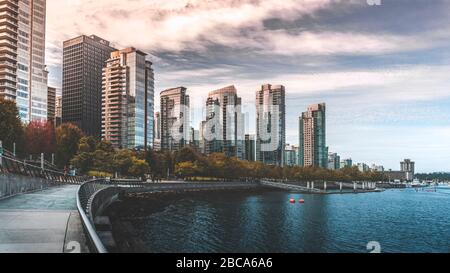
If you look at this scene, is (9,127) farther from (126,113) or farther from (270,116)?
(126,113)

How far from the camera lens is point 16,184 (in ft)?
121

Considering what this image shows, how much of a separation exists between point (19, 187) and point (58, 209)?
46.6ft

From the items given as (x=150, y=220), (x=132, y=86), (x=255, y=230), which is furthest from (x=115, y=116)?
(x=255, y=230)

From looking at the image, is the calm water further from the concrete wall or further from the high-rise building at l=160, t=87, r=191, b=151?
the concrete wall

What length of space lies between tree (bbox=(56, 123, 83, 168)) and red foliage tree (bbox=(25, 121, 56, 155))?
4.17m

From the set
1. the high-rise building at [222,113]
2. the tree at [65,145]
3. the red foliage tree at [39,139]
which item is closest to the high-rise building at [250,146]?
the tree at [65,145]

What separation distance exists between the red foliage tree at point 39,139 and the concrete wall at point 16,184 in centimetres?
6473

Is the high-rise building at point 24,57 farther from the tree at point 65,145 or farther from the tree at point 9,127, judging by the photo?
the tree at point 9,127

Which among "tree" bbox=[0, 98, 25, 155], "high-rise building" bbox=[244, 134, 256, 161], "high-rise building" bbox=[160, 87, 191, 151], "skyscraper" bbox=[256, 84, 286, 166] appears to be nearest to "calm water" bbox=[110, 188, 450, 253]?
"high-rise building" bbox=[160, 87, 191, 151]

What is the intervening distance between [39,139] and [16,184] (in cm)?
7842

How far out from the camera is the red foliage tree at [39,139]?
106938mm

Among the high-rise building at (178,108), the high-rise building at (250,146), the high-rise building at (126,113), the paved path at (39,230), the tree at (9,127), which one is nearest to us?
the paved path at (39,230)

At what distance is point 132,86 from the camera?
19500cm
